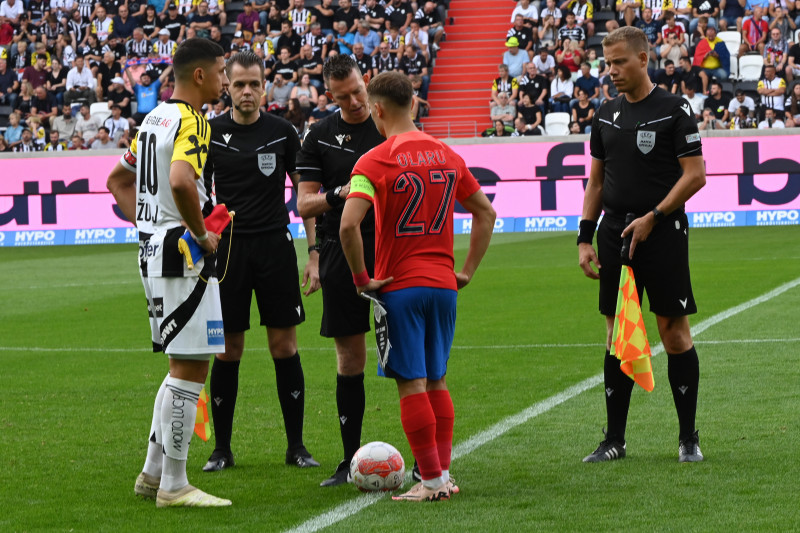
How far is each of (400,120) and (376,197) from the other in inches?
14.0

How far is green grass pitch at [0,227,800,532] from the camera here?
16.4 feet

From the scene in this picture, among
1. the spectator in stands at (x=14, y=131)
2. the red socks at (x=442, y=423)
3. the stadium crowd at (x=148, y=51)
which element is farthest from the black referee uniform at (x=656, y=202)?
the spectator in stands at (x=14, y=131)

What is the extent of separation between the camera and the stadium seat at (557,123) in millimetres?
23453

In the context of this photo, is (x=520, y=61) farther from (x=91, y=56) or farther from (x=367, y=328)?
(x=367, y=328)

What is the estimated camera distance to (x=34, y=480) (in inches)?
232

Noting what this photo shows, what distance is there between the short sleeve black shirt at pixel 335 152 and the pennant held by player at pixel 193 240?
0.68 metres

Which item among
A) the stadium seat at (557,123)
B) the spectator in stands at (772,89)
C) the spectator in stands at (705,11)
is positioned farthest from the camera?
the spectator in stands at (705,11)

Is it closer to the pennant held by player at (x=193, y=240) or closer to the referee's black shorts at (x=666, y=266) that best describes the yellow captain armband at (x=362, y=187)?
the pennant held by player at (x=193, y=240)

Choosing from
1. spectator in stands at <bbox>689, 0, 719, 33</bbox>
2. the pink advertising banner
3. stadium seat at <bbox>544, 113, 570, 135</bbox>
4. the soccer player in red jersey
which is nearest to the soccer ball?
the soccer player in red jersey

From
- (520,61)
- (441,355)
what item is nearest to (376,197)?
(441,355)

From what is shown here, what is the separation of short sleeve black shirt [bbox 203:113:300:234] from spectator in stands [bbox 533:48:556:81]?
19.3m

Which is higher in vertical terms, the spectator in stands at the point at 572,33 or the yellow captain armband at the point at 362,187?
the spectator in stands at the point at 572,33

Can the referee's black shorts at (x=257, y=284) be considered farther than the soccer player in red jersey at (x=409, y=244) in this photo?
Yes

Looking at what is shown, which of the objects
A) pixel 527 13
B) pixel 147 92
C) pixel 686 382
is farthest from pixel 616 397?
pixel 147 92
